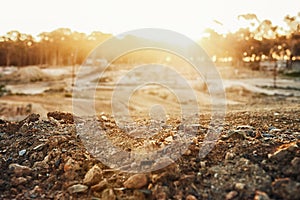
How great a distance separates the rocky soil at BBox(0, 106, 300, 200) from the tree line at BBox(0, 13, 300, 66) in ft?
133

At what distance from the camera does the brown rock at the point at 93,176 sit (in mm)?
3592

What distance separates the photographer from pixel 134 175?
353 cm

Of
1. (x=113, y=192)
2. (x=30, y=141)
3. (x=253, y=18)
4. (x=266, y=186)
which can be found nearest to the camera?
(x=266, y=186)

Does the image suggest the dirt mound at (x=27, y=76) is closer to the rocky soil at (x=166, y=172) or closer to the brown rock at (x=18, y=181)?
the rocky soil at (x=166, y=172)

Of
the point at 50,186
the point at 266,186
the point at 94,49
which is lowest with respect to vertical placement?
the point at 50,186

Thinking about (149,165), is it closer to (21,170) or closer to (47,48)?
(21,170)

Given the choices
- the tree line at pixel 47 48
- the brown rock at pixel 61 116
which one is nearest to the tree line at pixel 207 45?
the tree line at pixel 47 48

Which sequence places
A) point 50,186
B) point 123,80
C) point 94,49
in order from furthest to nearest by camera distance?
point 94,49, point 123,80, point 50,186

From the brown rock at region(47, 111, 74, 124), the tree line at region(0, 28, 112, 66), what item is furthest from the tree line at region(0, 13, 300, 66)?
the brown rock at region(47, 111, 74, 124)

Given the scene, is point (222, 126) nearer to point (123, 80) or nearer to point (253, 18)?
point (123, 80)

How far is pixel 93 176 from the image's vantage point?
11.8 feet

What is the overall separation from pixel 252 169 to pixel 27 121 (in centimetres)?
387

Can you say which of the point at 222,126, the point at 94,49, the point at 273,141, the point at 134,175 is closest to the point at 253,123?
the point at 222,126

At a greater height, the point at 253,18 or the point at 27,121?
the point at 253,18
